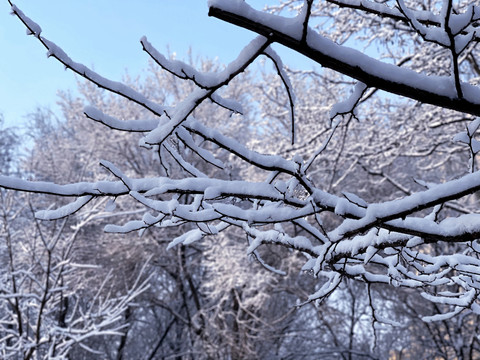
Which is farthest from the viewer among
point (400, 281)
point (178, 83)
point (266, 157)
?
point (178, 83)

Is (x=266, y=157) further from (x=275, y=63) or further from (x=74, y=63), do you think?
(x=74, y=63)

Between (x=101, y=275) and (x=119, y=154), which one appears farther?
(x=119, y=154)

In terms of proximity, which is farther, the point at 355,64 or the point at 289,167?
the point at 289,167

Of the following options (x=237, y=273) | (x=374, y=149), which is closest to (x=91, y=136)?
(x=237, y=273)

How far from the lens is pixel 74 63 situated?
1105 millimetres

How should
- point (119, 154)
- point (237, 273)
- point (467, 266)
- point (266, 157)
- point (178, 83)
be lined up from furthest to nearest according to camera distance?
1. point (178, 83)
2. point (119, 154)
3. point (237, 273)
4. point (467, 266)
5. point (266, 157)

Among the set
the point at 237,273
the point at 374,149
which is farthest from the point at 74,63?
the point at 237,273

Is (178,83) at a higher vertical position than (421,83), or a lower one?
higher

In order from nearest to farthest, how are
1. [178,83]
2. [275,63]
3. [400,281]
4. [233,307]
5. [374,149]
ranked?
[275,63] → [400,281] → [374,149] → [233,307] → [178,83]

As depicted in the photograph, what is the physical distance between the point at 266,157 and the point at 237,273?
7459 millimetres

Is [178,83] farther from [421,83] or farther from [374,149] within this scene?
[421,83]

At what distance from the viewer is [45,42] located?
1081 mm

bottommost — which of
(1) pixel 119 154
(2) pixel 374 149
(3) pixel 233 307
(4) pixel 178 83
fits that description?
(3) pixel 233 307

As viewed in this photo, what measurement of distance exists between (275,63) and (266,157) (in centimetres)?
27
